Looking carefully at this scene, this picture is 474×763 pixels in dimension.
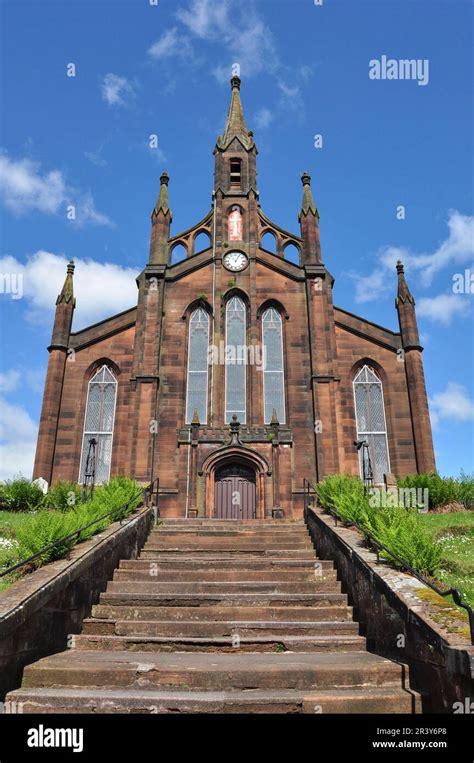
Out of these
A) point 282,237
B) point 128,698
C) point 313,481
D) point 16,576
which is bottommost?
point 128,698

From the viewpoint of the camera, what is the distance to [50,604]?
23.1ft

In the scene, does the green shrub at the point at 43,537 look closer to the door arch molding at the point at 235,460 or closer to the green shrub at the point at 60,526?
the green shrub at the point at 60,526

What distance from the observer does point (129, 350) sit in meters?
22.9

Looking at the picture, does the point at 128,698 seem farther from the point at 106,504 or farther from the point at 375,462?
the point at 375,462

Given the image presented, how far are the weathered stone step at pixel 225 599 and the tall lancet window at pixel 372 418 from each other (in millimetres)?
12962

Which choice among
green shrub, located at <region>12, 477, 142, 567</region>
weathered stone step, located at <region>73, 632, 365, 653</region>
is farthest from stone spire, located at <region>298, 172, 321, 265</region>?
weathered stone step, located at <region>73, 632, 365, 653</region>

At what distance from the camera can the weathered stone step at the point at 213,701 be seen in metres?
5.55

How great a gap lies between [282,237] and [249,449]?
1144 cm

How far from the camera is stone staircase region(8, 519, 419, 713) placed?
570 cm

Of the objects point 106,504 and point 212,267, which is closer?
point 106,504

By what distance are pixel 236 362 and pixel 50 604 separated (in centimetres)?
1622

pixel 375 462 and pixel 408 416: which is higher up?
pixel 408 416

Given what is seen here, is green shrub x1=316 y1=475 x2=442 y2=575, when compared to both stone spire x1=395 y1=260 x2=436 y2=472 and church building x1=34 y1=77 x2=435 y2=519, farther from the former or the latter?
stone spire x1=395 y1=260 x2=436 y2=472

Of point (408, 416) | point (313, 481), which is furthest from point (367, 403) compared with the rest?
point (313, 481)
